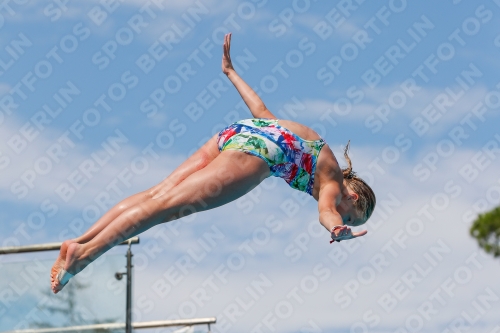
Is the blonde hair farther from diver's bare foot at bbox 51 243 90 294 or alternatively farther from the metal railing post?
the metal railing post

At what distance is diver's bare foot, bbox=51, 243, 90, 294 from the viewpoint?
21.3ft

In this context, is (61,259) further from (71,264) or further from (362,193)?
(362,193)

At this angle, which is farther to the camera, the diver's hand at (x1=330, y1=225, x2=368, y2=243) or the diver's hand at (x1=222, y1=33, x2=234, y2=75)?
the diver's hand at (x1=222, y1=33, x2=234, y2=75)

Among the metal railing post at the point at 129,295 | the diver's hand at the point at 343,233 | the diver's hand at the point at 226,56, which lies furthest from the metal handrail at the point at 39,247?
the diver's hand at the point at 343,233

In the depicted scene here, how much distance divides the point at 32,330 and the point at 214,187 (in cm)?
343

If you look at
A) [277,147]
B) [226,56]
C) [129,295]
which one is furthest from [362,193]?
[129,295]

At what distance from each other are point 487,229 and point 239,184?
19.2 metres

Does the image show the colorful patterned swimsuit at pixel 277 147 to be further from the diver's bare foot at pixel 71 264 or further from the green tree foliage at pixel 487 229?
the green tree foliage at pixel 487 229

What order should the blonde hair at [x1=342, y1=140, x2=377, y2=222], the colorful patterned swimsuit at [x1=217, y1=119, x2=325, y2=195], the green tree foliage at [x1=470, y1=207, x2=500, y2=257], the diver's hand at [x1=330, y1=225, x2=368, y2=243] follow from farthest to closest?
1. the green tree foliage at [x1=470, y1=207, x2=500, y2=257]
2. the blonde hair at [x1=342, y1=140, x2=377, y2=222]
3. the colorful patterned swimsuit at [x1=217, y1=119, x2=325, y2=195]
4. the diver's hand at [x1=330, y1=225, x2=368, y2=243]

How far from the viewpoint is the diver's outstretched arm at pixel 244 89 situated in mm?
7426

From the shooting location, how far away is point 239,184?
6602 millimetres

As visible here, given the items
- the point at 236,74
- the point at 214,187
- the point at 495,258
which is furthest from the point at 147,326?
the point at 495,258

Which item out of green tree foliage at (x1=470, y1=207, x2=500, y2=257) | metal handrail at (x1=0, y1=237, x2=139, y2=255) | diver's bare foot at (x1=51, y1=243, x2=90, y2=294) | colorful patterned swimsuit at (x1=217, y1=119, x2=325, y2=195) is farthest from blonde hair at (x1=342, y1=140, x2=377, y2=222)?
green tree foliage at (x1=470, y1=207, x2=500, y2=257)

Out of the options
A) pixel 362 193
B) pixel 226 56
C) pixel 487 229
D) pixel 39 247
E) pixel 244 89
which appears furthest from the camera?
pixel 487 229
